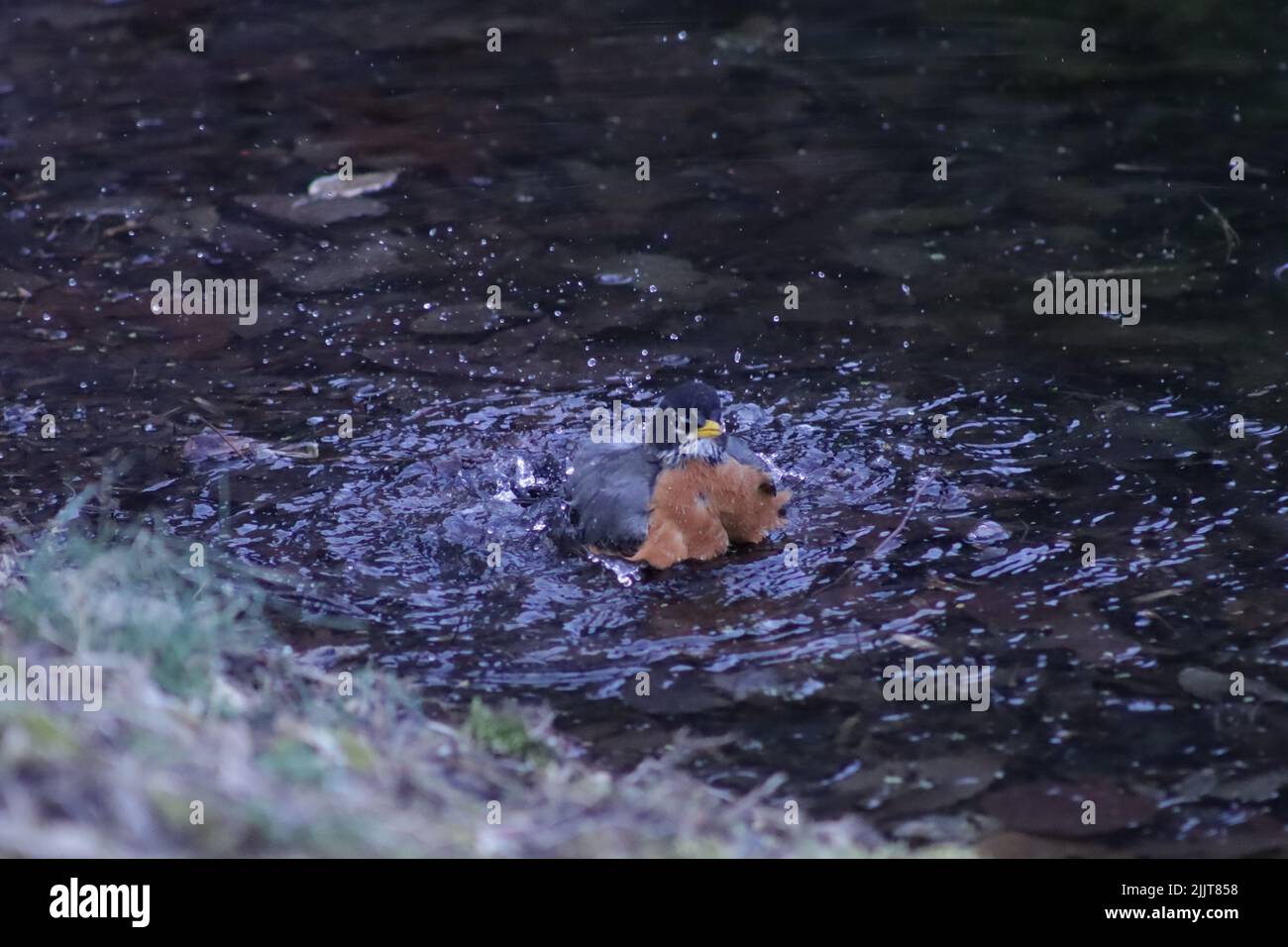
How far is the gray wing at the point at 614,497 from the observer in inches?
251

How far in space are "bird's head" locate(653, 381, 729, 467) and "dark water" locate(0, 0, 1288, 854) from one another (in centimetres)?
51

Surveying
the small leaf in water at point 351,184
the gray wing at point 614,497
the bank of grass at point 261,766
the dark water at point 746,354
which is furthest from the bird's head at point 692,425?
the small leaf in water at point 351,184

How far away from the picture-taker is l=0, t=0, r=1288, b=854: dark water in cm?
548

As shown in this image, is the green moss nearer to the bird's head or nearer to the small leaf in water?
the bird's head

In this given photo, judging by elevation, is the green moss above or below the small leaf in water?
below

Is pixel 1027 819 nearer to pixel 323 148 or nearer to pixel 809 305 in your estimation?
pixel 809 305

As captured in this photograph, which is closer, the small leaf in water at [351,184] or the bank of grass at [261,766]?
the bank of grass at [261,766]

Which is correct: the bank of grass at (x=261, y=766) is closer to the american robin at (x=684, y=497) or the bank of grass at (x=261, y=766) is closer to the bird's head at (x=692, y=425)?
the american robin at (x=684, y=497)

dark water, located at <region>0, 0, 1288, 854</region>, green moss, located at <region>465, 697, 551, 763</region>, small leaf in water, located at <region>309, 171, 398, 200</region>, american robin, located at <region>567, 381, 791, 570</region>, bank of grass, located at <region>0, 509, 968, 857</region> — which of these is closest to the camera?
bank of grass, located at <region>0, 509, 968, 857</region>

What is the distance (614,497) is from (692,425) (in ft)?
1.56

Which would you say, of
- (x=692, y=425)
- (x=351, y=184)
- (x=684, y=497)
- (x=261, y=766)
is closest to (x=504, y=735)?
(x=261, y=766)

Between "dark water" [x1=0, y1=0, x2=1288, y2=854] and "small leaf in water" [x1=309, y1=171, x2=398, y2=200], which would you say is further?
"small leaf in water" [x1=309, y1=171, x2=398, y2=200]

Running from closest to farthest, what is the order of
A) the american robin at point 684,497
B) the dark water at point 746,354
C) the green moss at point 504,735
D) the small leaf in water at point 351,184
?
1. the green moss at point 504,735
2. the dark water at point 746,354
3. the american robin at point 684,497
4. the small leaf in water at point 351,184

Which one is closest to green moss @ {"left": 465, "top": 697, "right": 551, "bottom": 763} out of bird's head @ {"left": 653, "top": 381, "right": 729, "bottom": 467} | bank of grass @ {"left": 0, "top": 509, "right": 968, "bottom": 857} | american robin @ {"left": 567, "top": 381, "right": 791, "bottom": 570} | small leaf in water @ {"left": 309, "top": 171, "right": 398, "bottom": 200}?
bank of grass @ {"left": 0, "top": 509, "right": 968, "bottom": 857}
